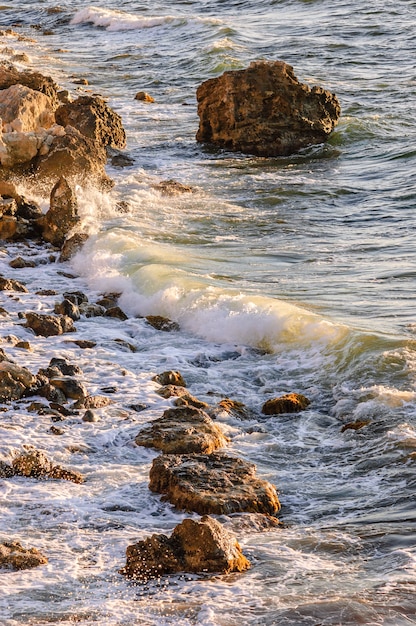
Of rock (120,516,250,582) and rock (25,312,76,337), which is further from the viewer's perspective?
rock (25,312,76,337)

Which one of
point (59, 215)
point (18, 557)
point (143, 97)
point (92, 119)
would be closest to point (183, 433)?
point (18, 557)

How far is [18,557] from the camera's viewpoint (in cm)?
513

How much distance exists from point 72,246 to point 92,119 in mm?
4786

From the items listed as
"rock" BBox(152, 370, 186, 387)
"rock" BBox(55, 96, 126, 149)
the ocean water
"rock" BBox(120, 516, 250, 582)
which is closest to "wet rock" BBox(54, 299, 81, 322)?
the ocean water

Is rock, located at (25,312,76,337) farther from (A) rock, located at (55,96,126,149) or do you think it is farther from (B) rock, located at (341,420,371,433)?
(A) rock, located at (55,96,126,149)

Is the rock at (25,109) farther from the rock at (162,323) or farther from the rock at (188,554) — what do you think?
the rock at (188,554)

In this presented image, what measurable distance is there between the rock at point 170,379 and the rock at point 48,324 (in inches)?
55.8

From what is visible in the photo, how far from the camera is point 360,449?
690 cm

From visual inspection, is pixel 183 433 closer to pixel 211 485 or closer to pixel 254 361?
pixel 211 485

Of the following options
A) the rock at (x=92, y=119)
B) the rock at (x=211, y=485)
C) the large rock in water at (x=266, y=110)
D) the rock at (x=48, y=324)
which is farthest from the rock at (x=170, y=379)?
the large rock in water at (x=266, y=110)

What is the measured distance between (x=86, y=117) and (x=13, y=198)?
12.5 ft

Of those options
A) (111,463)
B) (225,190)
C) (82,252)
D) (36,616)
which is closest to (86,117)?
(225,190)

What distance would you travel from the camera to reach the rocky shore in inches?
204

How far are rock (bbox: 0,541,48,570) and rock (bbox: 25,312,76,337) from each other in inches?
160
